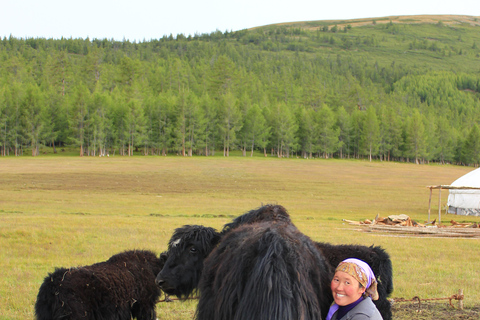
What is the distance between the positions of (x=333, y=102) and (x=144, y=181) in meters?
109

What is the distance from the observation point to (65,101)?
93750mm

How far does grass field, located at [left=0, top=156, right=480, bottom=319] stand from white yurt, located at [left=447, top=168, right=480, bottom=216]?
1758 mm

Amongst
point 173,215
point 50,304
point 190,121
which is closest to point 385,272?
point 50,304

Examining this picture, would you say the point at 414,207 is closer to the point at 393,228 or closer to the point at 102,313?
the point at 393,228

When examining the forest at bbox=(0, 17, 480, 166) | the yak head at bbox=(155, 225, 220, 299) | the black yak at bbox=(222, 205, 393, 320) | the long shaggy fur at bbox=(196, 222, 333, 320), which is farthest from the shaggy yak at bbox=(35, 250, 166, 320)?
the forest at bbox=(0, 17, 480, 166)

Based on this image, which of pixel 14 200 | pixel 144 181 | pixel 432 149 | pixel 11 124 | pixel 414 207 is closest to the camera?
pixel 14 200

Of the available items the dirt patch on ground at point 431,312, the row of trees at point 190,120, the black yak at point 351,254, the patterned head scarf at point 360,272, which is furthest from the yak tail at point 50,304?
the row of trees at point 190,120

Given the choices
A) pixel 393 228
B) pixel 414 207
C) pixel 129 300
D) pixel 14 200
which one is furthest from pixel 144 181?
pixel 129 300

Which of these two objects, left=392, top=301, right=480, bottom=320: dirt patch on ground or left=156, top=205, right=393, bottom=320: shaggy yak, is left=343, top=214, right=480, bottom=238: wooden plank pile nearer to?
left=392, top=301, right=480, bottom=320: dirt patch on ground

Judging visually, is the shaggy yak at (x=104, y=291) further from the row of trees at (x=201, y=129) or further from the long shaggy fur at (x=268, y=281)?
the row of trees at (x=201, y=129)

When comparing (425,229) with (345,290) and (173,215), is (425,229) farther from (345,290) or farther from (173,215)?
(345,290)

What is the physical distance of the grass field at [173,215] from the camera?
9555 millimetres

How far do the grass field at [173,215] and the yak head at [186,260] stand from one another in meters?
2.61

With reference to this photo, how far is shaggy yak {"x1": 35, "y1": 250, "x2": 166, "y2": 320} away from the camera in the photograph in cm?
513
